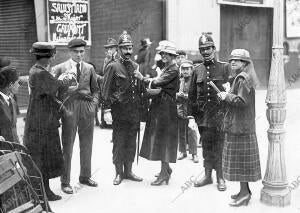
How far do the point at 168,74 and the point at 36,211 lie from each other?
332 cm

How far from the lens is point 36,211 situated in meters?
3.54

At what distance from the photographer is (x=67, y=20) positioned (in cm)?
1280

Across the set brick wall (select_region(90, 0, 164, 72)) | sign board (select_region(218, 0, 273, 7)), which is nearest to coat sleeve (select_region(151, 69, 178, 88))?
brick wall (select_region(90, 0, 164, 72))

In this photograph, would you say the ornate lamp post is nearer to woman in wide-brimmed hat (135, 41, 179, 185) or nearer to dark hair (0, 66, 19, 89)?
woman in wide-brimmed hat (135, 41, 179, 185)

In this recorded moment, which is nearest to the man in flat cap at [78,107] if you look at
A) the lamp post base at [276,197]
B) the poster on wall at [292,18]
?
the lamp post base at [276,197]

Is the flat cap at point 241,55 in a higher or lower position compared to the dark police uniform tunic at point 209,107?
higher

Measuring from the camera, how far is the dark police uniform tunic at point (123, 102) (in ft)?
21.4

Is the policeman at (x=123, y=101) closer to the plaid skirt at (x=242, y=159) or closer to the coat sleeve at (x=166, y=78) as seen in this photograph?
the coat sleeve at (x=166, y=78)

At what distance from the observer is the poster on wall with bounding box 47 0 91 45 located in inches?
492

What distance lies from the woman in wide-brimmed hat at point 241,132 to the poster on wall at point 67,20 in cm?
801

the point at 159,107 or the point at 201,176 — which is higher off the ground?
the point at 159,107

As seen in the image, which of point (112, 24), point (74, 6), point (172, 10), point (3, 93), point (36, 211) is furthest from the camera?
point (172, 10)

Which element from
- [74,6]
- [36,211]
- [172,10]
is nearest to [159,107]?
[36,211]

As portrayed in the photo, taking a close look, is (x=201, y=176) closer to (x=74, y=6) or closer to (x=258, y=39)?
(x=74, y=6)
